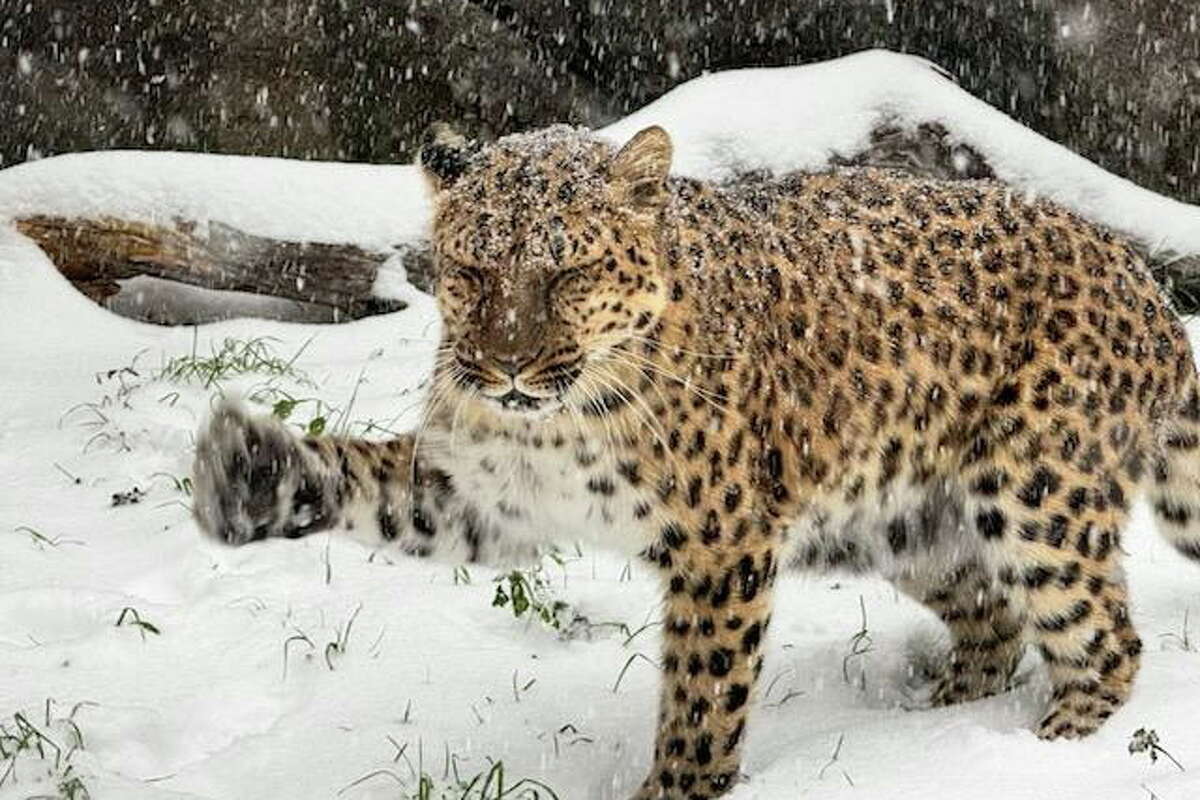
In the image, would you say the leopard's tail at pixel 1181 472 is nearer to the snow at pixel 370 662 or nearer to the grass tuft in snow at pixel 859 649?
the snow at pixel 370 662

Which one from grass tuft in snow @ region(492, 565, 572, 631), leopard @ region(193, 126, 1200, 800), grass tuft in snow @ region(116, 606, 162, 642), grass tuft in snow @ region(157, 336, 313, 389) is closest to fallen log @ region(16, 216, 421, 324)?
grass tuft in snow @ region(157, 336, 313, 389)

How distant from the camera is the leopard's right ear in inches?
193

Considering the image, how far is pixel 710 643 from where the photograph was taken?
16.3ft

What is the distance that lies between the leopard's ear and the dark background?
8021 millimetres

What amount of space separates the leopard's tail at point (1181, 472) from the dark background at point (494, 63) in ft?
22.2

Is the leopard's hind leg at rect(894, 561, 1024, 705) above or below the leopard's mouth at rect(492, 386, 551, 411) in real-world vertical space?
below

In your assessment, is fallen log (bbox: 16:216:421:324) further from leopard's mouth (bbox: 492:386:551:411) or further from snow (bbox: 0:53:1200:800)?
leopard's mouth (bbox: 492:386:551:411)

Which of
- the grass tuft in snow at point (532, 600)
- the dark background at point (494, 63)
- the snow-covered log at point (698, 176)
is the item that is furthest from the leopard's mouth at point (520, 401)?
the dark background at point (494, 63)

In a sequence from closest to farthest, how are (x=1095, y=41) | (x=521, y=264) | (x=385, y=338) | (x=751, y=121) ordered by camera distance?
(x=521, y=264) < (x=385, y=338) < (x=751, y=121) < (x=1095, y=41)

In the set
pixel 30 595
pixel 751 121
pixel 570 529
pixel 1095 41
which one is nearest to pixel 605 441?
pixel 570 529

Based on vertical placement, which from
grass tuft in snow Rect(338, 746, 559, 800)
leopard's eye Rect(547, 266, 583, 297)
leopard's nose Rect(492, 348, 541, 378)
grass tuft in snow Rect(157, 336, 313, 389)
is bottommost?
grass tuft in snow Rect(338, 746, 559, 800)

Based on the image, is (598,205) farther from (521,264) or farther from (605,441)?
(605,441)

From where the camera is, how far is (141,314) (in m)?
11.1

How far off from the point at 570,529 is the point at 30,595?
95.7 inches
